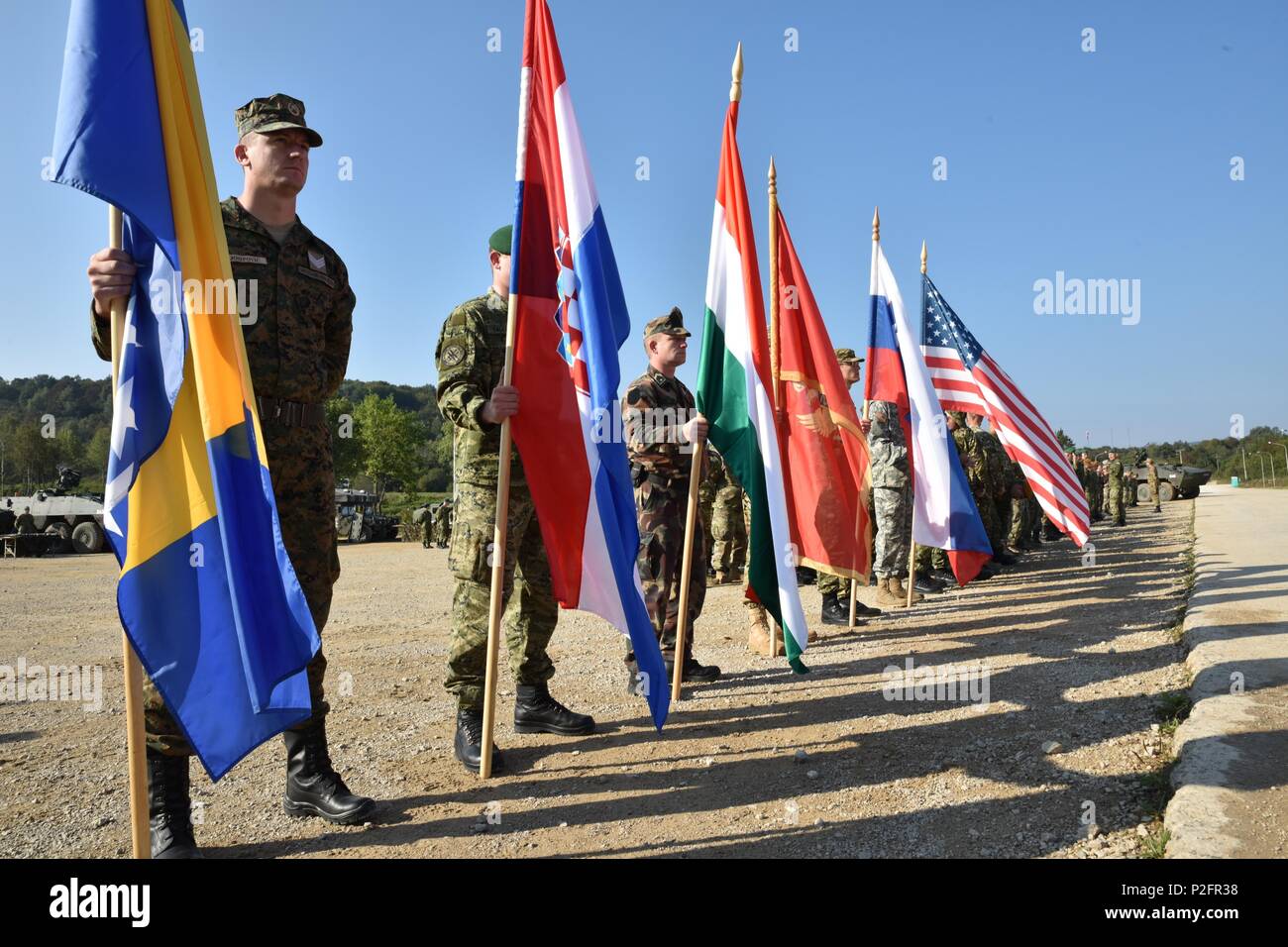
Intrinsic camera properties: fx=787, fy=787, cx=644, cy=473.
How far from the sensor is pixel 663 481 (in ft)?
17.7

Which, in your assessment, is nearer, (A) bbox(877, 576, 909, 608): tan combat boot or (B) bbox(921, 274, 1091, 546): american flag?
(B) bbox(921, 274, 1091, 546): american flag

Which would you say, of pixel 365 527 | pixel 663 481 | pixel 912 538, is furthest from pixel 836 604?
pixel 365 527

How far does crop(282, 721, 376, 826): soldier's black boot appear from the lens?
10.2ft

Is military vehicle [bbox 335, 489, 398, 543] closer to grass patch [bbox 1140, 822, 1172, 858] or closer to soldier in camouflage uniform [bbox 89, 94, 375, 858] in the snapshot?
soldier in camouflage uniform [bbox 89, 94, 375, 858]

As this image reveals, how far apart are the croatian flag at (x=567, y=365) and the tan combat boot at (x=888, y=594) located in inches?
213

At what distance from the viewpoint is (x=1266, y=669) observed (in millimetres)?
4195

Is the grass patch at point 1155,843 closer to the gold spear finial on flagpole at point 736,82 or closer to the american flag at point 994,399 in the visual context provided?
the gold spear finial on flagpole at point 736,82

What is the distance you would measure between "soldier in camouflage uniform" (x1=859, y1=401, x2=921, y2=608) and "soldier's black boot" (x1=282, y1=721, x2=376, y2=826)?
6549mm

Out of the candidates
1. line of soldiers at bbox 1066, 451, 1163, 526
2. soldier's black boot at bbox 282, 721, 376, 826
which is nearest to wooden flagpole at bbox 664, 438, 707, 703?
soldier's black boot at bbox 282, 721, 376, 826

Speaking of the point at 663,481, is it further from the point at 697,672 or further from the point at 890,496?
the point at 890,496

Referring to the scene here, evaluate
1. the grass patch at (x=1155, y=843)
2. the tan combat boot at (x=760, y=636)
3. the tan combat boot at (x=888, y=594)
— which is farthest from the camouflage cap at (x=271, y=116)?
the tan combat boot at (x=888, y=594)

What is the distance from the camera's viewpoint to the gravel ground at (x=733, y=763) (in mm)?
2879

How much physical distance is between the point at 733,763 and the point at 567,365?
207cm

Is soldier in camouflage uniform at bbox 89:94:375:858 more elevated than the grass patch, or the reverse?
soldier in camouflage uniform at bbox 89:94:375:858
